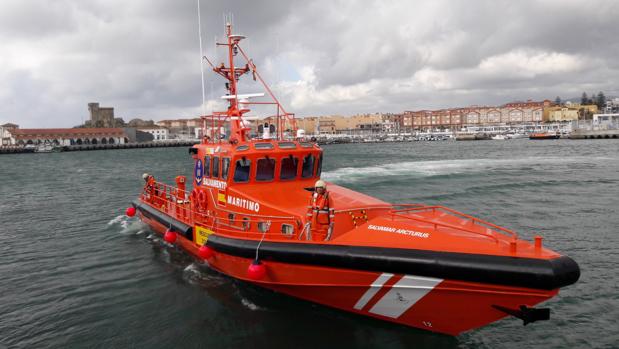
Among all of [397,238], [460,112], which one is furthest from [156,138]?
[397,238]

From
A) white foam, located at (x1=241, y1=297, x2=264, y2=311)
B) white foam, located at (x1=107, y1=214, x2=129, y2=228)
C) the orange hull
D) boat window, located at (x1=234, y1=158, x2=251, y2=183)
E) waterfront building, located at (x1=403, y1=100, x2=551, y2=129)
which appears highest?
waterfront building, located at (x1=403, y1=100, x2=551, y2=129)

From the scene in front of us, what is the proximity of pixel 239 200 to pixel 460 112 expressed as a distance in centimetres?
16893

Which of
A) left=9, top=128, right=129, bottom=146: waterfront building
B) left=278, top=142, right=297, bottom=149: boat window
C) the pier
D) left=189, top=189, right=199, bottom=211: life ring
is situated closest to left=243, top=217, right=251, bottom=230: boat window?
left=278, top=142, right=297, bottom=149: boat window

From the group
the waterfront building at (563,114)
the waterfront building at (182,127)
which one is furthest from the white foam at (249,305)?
the waterfront building at (563,114)

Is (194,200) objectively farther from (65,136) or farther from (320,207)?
(65,136)

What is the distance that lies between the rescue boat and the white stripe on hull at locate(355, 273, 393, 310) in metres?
0.02

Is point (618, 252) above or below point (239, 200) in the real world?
below

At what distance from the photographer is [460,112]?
536 feet

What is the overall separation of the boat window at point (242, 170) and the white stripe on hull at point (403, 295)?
3.55 meters

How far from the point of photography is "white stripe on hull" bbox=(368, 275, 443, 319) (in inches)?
210

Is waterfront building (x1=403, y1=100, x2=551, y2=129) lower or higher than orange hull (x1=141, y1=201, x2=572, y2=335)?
A: higher

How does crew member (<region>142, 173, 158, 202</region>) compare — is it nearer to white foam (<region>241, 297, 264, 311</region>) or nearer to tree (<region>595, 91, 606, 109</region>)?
white foam (<region>241, 297, 264, 311</region>)

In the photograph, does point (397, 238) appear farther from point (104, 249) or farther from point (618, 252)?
point (104, 249)

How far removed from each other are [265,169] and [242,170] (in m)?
0.45
